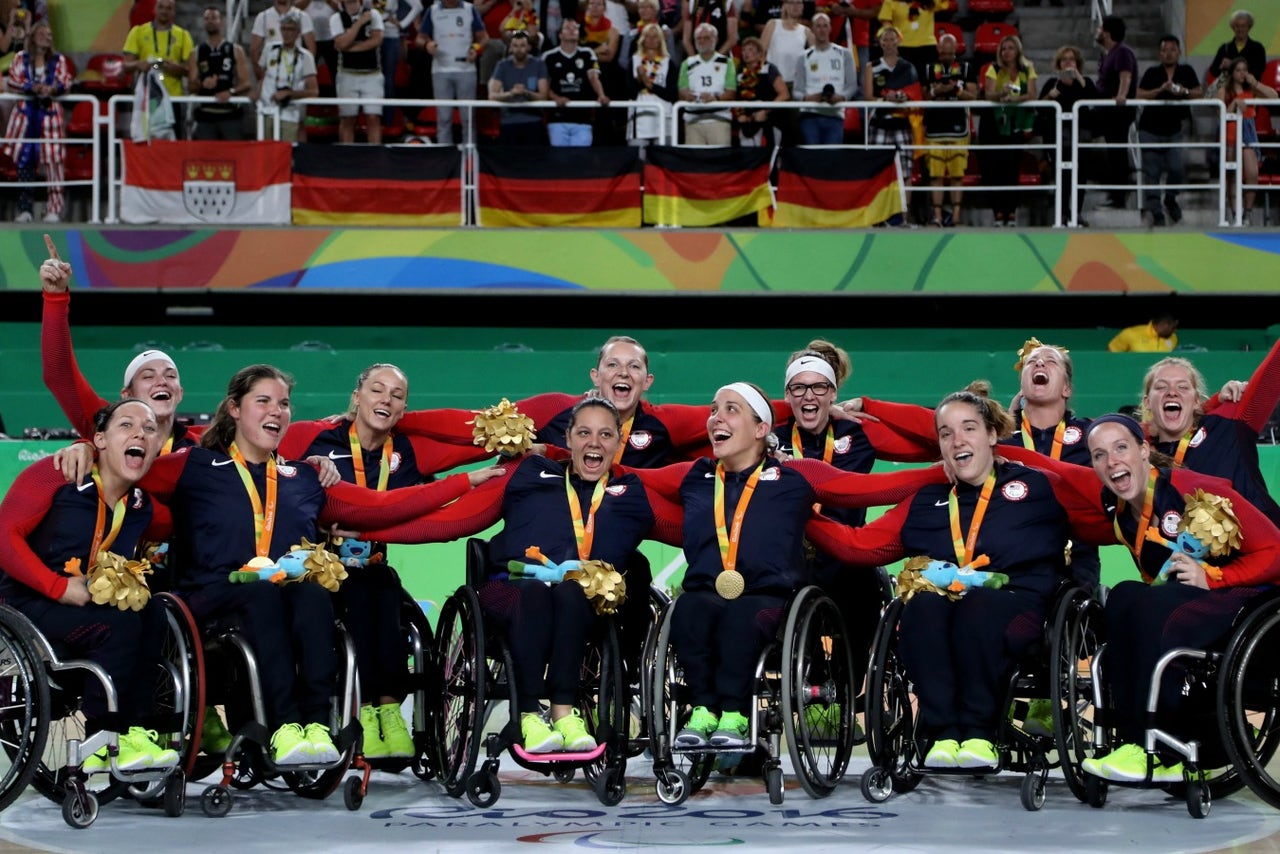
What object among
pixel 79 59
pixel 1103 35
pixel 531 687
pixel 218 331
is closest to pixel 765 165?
pixel 1103 35

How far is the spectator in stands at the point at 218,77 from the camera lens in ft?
41.0

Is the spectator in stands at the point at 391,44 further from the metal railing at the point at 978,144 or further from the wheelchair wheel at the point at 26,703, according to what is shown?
the wheelchair wheel at the point at 26,703

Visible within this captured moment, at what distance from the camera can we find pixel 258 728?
212 inches

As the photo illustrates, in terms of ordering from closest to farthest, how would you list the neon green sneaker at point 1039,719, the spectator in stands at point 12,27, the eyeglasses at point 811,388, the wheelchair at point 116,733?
the wheelchair at point 116,733, the neon green sneaker at point 1039,719, the eyeglasses at point 811,388, the spectator in stands at point 12,27

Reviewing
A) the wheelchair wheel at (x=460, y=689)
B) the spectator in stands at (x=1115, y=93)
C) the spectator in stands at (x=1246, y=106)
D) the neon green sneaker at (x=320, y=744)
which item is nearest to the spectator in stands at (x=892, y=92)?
the spectator in stands at (x=1115, y=93)

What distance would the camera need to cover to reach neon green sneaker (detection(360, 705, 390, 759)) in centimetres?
593

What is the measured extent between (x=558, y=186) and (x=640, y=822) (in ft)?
23.8

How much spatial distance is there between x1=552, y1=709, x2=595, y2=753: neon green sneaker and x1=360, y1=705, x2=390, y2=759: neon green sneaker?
2.40ft

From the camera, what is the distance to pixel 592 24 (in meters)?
12.9

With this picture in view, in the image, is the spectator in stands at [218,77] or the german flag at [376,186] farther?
the spectator in stands at [218,77]

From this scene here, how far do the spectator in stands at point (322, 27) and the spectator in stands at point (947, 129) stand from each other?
13.8 feet

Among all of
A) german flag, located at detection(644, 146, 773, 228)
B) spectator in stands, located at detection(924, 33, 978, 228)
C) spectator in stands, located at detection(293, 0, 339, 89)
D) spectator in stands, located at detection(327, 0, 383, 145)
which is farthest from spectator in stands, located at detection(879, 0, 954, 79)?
spectator in stands, located at detection(293, 0, 339, 89)

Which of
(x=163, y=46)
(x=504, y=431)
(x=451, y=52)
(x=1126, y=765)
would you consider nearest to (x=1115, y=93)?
(x=451, y=52)

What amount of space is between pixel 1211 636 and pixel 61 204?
31.2 ft
